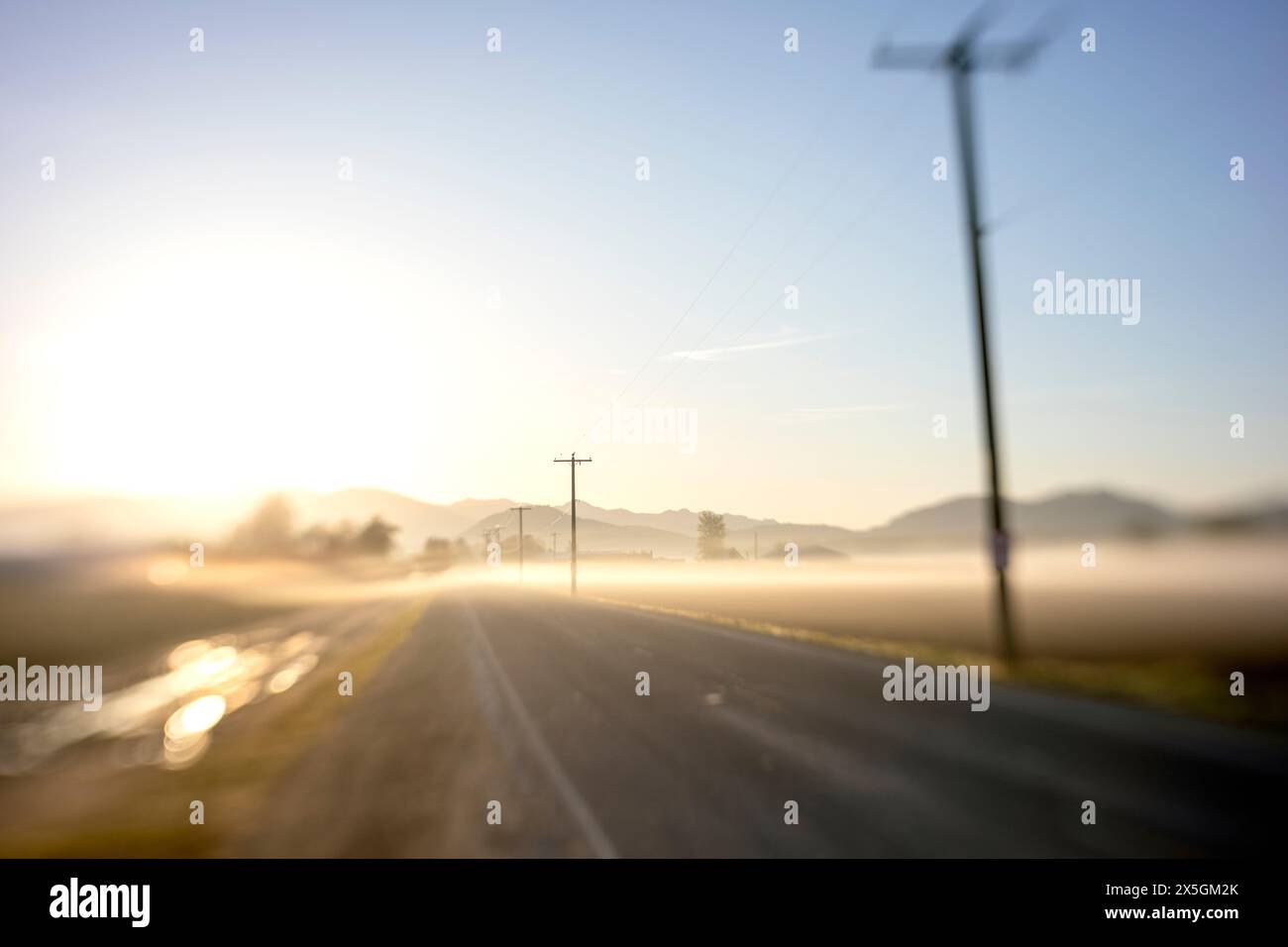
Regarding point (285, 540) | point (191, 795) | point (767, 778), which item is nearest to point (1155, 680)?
point (767, 778)

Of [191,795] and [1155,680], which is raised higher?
[191,795]

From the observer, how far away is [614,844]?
7.25 metres

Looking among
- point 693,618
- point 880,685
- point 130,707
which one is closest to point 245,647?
point 130,707

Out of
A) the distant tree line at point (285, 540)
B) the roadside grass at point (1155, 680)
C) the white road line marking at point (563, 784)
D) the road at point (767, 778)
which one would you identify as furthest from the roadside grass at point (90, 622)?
the roadside grass at point (1155, 680)

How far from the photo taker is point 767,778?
9422 mm

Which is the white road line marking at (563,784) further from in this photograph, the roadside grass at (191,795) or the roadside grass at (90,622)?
the roadside grass at (90,622)

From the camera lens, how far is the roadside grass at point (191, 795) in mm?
8016

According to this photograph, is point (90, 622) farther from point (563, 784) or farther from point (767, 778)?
point (767, 778)

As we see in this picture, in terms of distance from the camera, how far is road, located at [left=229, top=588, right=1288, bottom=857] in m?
7.30

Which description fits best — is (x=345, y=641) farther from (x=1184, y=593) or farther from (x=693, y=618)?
(x=1184, y=593)

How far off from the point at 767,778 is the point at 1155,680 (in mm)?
10069

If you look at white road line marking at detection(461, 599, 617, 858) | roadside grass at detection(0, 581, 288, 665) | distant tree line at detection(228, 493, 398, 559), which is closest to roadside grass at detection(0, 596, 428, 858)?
white road line marking at detection(461, 599, 617, 858)

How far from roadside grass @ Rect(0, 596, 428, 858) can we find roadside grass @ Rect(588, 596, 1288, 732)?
1321 centimetres
